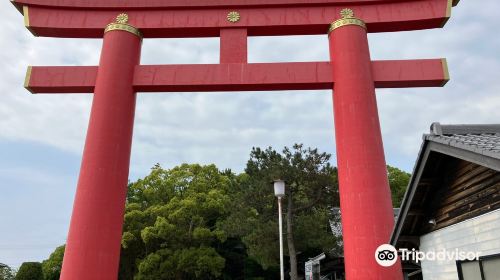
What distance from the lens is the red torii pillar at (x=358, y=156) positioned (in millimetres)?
8680

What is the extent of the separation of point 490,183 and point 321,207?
37.0 feet

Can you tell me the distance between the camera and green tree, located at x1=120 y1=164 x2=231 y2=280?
2044cm

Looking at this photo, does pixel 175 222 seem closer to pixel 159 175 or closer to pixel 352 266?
pixel 159 175

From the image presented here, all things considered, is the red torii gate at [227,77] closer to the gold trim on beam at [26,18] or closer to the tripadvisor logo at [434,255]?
the gold trim on beam at [26,18]

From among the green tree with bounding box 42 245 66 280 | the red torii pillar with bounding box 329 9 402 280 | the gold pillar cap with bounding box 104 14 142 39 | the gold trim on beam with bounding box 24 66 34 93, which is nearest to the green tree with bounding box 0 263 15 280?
the green tree with bounding box 42 245 66 280

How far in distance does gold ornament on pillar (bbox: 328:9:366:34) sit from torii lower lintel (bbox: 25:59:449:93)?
109cm

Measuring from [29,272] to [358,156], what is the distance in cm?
1977

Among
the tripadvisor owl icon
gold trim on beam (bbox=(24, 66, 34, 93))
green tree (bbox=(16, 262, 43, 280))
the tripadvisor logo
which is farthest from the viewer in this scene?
green tree (bbox=(16, 262, 43, 280))

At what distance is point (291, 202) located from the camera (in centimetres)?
1461

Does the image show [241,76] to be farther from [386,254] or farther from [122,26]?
[386,254]

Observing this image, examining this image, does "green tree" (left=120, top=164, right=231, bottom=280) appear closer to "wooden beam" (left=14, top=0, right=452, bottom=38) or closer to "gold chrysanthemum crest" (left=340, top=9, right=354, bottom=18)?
"wooden beam" (left=14, top=0, right=452, bottom=38)

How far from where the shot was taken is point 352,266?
870 cm

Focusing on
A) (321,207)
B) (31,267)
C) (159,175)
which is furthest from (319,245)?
(31,267)

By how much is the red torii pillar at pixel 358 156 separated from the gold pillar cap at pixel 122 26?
5231 mm
